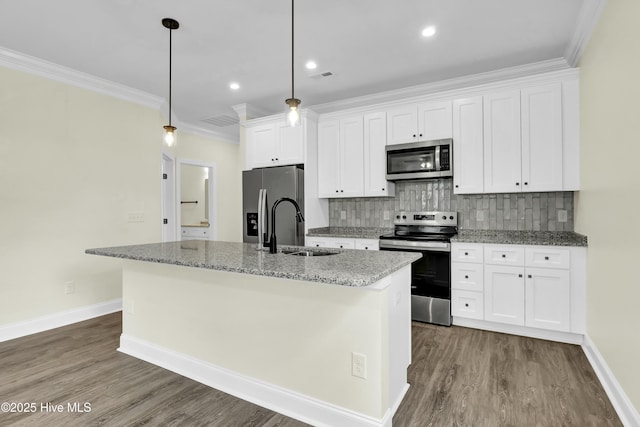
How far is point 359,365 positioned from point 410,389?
2.25 feet

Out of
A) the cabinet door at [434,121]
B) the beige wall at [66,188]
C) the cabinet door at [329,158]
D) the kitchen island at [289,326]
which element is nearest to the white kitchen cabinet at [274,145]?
the cabinet door at [329,158]

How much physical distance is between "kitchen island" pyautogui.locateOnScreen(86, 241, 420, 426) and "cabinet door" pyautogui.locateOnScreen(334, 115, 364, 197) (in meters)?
1.99

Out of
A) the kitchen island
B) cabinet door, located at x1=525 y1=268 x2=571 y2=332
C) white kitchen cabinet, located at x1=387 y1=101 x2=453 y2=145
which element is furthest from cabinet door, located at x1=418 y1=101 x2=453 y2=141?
the kitchen island

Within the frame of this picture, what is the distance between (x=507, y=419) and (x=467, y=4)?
2.67 metres

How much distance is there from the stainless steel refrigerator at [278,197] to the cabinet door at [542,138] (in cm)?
241

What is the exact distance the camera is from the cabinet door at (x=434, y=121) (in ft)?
11.7

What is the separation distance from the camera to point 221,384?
2.20m

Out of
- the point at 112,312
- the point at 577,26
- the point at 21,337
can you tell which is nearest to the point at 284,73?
the point at 577,26

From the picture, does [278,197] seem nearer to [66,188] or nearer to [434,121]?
[434,121]

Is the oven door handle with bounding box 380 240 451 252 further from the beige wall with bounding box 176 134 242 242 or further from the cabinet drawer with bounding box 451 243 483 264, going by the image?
the beige wall with bounding box 176 134 242 242

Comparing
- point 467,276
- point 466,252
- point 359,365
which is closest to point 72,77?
point 359,365

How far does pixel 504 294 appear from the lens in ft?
10.2

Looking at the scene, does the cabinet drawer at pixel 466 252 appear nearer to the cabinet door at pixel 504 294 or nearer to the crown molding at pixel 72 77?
the cabinet door at pixel 504 294

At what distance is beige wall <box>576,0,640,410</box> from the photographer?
176 centimetres
